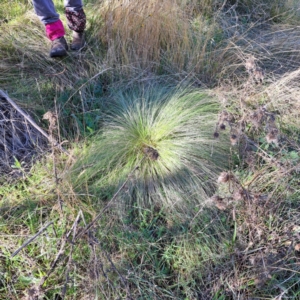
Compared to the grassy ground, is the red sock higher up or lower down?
higher up

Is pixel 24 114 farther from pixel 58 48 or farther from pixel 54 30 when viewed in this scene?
pixel 54 30

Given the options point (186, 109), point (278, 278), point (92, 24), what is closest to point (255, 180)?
point (278, 278)

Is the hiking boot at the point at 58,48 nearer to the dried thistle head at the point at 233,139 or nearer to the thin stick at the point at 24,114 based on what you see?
the thin stick at the point at 24,114

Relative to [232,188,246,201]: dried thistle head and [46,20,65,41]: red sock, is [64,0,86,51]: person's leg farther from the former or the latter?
[232,188,246,201]: dried thistle head

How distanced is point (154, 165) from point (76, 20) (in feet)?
4.24

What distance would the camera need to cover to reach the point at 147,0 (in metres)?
2.46

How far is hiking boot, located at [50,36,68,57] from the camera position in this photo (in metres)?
2.37

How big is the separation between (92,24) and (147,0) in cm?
47

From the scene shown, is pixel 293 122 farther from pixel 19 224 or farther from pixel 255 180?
pixel 19 224

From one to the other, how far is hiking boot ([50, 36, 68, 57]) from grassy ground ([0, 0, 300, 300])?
3.2 inches

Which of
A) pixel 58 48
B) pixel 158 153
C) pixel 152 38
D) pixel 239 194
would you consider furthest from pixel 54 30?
pixel 239 194

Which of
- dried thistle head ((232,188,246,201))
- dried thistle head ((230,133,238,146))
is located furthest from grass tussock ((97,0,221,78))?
dried thistle head ((232,188,246,201))

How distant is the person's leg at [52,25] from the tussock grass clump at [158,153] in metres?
0.61

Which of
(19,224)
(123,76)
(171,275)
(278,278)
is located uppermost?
(123,76)
